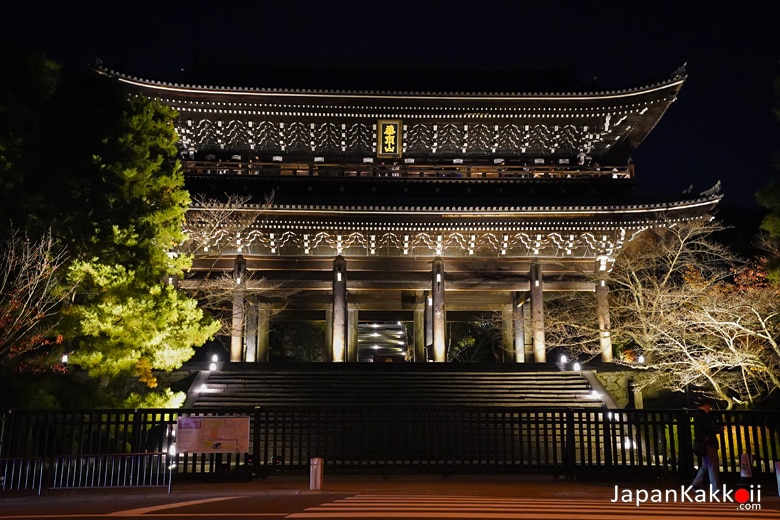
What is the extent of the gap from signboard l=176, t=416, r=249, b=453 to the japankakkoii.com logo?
18.6 ft

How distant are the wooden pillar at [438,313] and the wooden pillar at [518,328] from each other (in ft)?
15.3

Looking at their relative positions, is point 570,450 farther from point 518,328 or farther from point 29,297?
point 518,328

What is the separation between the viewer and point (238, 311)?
19.6 m

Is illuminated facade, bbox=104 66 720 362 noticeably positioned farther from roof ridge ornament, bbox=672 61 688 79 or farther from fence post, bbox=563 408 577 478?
fence post, bbox=563 408 577 478

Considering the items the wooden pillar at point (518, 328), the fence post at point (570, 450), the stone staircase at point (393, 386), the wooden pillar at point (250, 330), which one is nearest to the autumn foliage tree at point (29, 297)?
the stone staircase at point (393, 386)

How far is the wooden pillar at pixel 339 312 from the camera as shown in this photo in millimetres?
20188

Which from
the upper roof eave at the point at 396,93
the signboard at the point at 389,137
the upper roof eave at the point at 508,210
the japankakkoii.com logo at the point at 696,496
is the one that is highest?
the upper roof eave at the point at 396,93

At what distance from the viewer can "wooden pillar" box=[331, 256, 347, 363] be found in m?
20.2

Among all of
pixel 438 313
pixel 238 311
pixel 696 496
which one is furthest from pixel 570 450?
pixel 238 311

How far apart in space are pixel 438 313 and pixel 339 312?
3.37m

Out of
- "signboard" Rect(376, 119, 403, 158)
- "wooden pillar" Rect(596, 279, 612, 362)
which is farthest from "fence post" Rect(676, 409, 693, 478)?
"signboard" Rect(376, 119, 403, 158)

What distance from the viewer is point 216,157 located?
22.1 m

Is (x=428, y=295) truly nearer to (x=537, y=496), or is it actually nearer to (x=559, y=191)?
(x=559, y=191)

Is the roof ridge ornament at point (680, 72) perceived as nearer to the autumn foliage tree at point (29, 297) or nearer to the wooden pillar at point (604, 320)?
the wooden pillar at point (604, 320)
